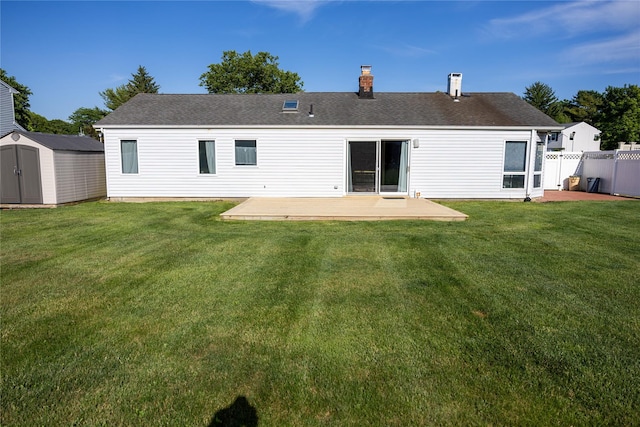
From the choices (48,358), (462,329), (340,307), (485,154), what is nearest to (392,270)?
(340,307)

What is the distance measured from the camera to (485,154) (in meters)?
13.4

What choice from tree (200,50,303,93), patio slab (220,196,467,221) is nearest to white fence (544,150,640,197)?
patio slab (220,196,467,221)

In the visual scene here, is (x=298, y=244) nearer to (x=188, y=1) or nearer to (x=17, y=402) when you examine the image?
(x=17, y=402)

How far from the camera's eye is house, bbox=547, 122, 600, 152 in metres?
38.4

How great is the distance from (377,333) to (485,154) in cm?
1144

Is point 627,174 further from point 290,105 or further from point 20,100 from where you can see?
point 20,100

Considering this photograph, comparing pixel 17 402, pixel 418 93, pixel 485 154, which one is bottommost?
pixel 17 402

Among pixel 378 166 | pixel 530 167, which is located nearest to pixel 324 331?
pixel 378 166

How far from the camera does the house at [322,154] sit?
43.7ft

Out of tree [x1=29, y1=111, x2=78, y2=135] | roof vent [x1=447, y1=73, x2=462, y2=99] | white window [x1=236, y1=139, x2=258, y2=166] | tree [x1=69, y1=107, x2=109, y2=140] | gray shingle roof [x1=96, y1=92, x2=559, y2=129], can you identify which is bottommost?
white window [x1=236, y1=139, x2=258, y2=166]

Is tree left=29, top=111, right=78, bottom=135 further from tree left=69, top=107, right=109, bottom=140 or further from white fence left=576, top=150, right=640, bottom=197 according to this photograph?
white fence left=576, top=150, right=640, bottom=197

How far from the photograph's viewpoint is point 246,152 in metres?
13.5

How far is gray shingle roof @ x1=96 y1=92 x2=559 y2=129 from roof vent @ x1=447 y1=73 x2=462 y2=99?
0.84 ft

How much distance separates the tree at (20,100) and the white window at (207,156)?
38243 millimetres
